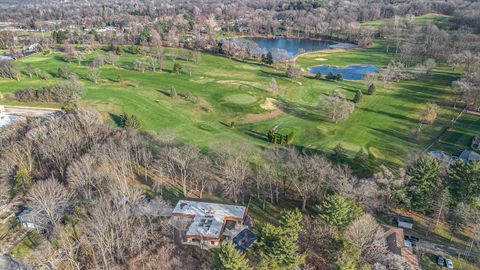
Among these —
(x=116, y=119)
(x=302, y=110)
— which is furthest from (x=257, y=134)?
(x=116, y=119)

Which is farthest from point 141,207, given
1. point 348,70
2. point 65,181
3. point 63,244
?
point 348,70

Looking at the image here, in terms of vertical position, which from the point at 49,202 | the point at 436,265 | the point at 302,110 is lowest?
the point at 436,265

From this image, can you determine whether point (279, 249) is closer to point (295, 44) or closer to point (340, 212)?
point (340, 212)

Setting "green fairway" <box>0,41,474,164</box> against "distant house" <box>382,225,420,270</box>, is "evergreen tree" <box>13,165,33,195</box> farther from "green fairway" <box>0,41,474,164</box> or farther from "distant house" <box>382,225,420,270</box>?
"distant house" <box>382,225,420,270</box>

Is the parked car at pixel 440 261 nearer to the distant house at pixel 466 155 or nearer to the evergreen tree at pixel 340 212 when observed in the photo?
the evergreen tree at pixel 340 212

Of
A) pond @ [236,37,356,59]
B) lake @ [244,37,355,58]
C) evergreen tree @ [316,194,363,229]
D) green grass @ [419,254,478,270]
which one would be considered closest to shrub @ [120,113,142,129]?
evergreen tree @ [316,194,363,229]

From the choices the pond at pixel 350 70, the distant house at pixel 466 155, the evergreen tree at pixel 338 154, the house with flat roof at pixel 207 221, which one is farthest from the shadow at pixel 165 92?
the distant house at pixel 466 155
